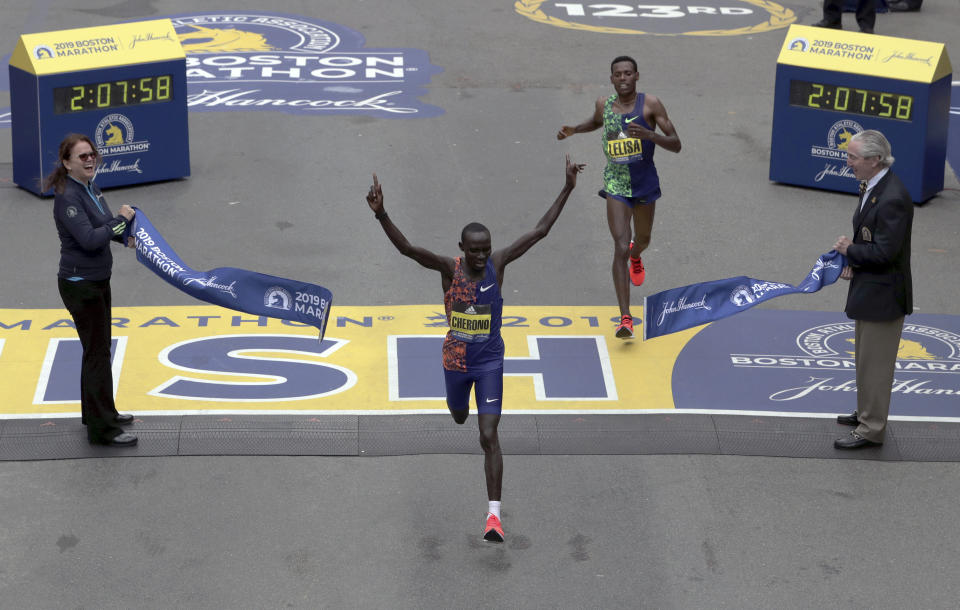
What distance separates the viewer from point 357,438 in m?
9.05

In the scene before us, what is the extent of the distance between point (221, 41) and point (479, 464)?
43.4 feet

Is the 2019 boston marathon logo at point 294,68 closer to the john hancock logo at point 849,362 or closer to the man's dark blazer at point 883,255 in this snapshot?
the john hancock logo at point 849,362

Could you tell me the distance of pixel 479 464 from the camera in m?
8.71

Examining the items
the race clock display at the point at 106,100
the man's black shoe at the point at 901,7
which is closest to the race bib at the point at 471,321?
the race clock display at the point at 106,100

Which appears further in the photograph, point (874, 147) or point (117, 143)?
point (117, 143)

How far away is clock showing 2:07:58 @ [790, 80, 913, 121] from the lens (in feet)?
45.2

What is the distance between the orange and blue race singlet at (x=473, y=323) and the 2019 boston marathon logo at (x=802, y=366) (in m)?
2.44

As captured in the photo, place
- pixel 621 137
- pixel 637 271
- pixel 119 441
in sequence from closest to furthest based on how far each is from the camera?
1. pixel 119 441
2. pixel 621 137
3. pixel 637 271

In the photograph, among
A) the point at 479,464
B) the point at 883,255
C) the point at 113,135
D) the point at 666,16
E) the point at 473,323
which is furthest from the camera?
the point at 666,16

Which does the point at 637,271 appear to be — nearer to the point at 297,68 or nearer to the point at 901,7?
the point at 297,68

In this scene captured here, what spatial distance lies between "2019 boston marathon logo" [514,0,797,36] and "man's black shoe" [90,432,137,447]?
558 inches

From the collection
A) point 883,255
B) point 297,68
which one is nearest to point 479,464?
point 883,255

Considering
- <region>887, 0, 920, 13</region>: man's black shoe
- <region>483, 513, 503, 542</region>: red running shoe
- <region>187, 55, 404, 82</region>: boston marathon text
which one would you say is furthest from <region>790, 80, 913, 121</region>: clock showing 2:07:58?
<region>887, 0, 920, 13</region>: man's black shoe

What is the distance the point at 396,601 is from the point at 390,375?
3.12 m
